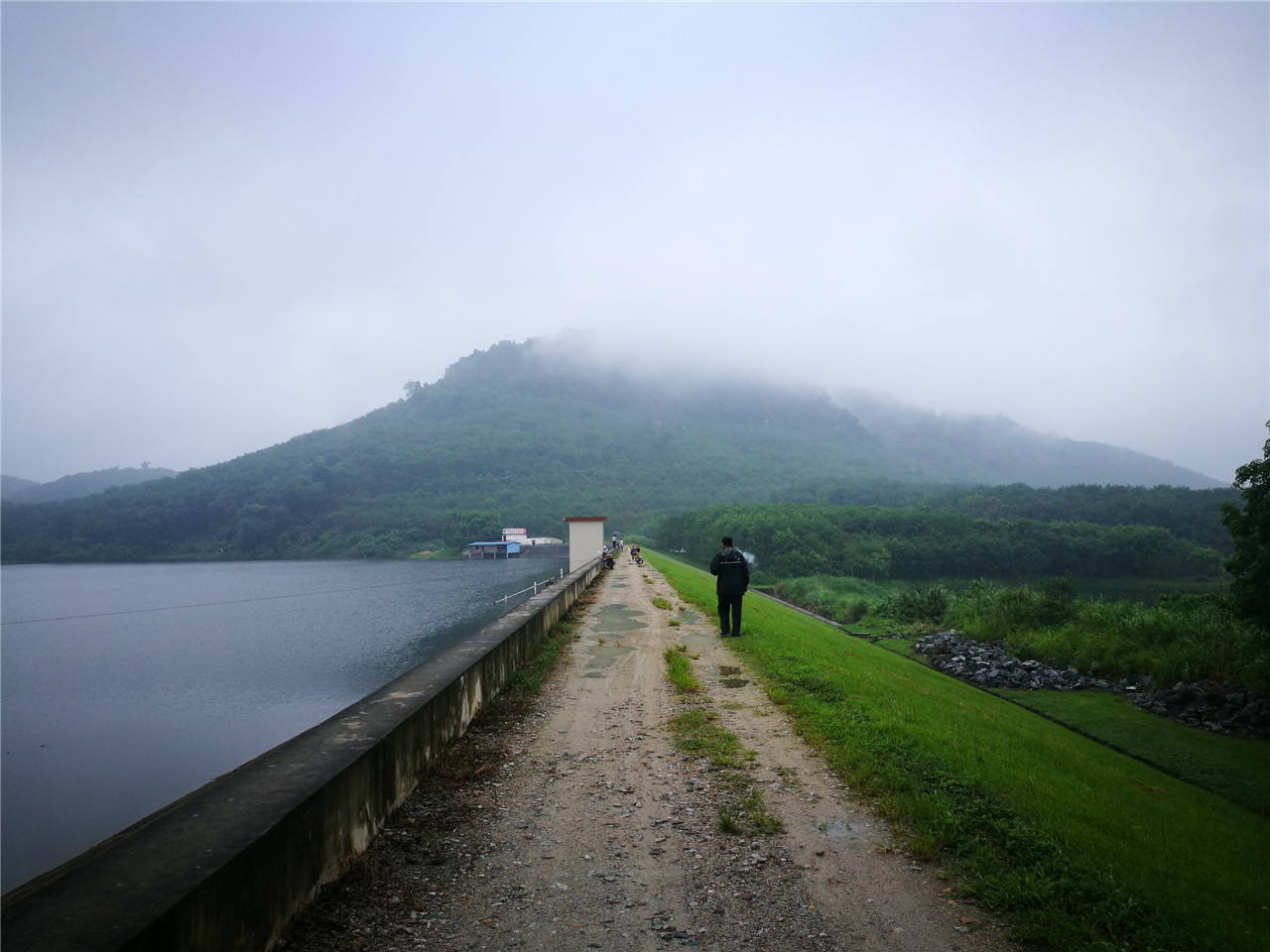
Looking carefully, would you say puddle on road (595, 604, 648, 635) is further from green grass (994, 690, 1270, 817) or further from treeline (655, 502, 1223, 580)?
treeline (655, 502, 1223, 580)

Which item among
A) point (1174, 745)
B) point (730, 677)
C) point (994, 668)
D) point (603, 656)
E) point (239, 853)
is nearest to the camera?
point (239, 853)

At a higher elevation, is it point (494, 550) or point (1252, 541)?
point (1252, 541)

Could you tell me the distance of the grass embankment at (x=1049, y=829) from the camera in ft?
11.5

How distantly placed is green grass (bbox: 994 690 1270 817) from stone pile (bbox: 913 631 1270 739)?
49cm

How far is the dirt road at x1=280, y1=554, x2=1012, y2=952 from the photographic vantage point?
3355 millimetres

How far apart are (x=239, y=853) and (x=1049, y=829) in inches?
187

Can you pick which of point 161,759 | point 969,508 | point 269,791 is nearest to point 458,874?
point 269,791

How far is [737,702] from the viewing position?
8047 millimetres

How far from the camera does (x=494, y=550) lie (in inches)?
3703

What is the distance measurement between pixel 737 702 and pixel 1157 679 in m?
16.0

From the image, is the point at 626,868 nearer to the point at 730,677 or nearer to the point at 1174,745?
the point at 730,677

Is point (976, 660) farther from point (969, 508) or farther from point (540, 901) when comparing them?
point (969, 508)

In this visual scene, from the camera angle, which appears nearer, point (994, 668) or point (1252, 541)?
point (1252, 541)

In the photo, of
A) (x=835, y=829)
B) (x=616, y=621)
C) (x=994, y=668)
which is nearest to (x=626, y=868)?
(x=835, y=829)
